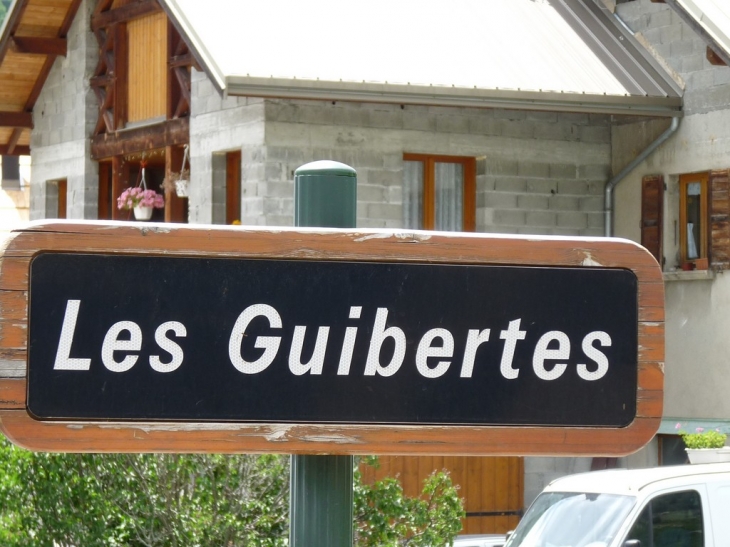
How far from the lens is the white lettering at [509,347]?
197 centimetres

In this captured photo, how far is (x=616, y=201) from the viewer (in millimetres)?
16266

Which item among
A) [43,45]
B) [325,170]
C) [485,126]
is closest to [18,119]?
[43,45]

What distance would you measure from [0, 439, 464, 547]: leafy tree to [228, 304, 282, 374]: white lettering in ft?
19.1

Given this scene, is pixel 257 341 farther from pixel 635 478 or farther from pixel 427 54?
pixel 427 54

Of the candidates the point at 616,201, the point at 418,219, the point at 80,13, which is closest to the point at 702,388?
the point at 616,201

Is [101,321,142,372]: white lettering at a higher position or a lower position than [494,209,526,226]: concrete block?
lower

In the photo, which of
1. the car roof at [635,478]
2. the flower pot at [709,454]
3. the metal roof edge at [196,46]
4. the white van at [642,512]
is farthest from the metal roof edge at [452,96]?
the white van at [642,512]

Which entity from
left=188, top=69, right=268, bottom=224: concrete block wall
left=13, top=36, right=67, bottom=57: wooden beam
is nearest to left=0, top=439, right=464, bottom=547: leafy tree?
left=188, top=69, right=268, bottom=224: concrete block wall

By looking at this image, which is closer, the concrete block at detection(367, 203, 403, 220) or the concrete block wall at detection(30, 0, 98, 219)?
the concrete block at detection(367, 203, 403, 220)

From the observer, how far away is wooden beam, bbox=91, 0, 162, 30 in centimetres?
1723

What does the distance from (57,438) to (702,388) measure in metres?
13.8

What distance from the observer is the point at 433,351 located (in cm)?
194

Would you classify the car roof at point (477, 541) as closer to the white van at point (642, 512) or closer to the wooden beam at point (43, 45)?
the white van at point (642, 512)

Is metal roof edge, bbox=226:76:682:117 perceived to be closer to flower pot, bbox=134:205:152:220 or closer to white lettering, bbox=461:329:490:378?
flower pot, bbox=134:205:152:220
